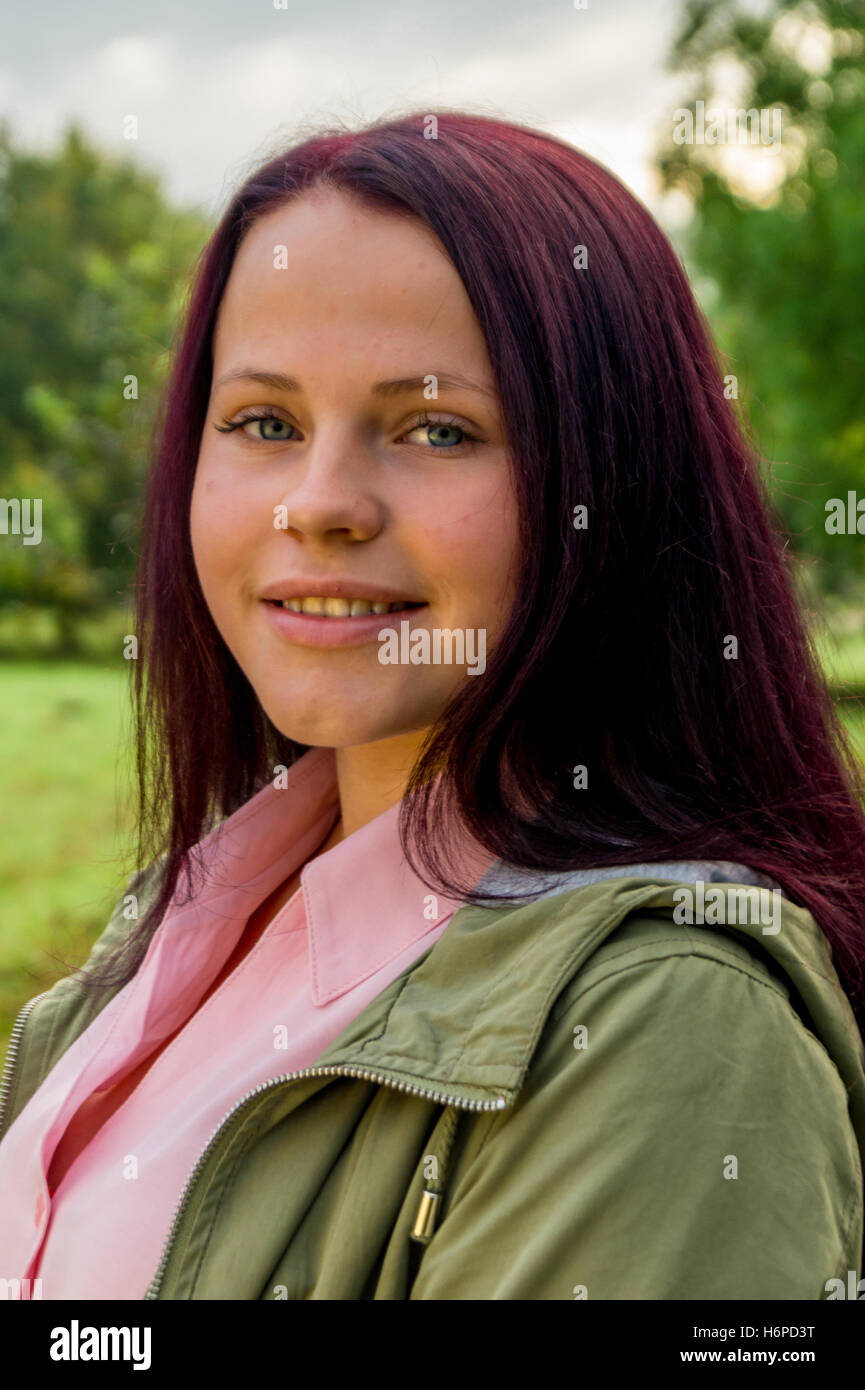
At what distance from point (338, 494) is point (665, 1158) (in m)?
0.71

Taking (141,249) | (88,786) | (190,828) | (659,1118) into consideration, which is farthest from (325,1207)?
(88,786)

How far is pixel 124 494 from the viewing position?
45.3 ft

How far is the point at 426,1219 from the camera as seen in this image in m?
1.19

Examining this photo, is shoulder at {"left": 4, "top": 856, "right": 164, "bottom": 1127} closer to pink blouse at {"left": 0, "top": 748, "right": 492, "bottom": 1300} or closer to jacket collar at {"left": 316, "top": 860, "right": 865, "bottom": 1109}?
pink blouse at {"left": 0, "top": 748, "right": 492, "bottom": 1300}

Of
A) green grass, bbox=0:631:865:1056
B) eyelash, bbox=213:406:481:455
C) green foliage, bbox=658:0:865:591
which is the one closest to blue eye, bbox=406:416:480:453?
eyelash, bbox=213:406:481:455

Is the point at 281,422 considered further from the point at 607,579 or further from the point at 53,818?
the point at 53,818

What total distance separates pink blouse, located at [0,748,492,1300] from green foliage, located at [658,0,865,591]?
8393 mm

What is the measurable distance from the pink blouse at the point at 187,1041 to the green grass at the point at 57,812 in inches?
11.2

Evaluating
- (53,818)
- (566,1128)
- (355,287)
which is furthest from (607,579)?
(53,818)

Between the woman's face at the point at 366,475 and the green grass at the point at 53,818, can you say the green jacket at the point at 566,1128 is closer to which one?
the woman's face at the point at 366,475

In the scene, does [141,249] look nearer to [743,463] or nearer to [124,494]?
[124,494]

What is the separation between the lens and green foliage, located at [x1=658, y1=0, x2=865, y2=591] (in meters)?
10.1

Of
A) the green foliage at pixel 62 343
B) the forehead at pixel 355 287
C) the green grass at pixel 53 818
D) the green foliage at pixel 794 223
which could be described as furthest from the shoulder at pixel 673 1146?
the green foliage at pixel 62 343

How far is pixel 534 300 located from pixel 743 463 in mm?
349
